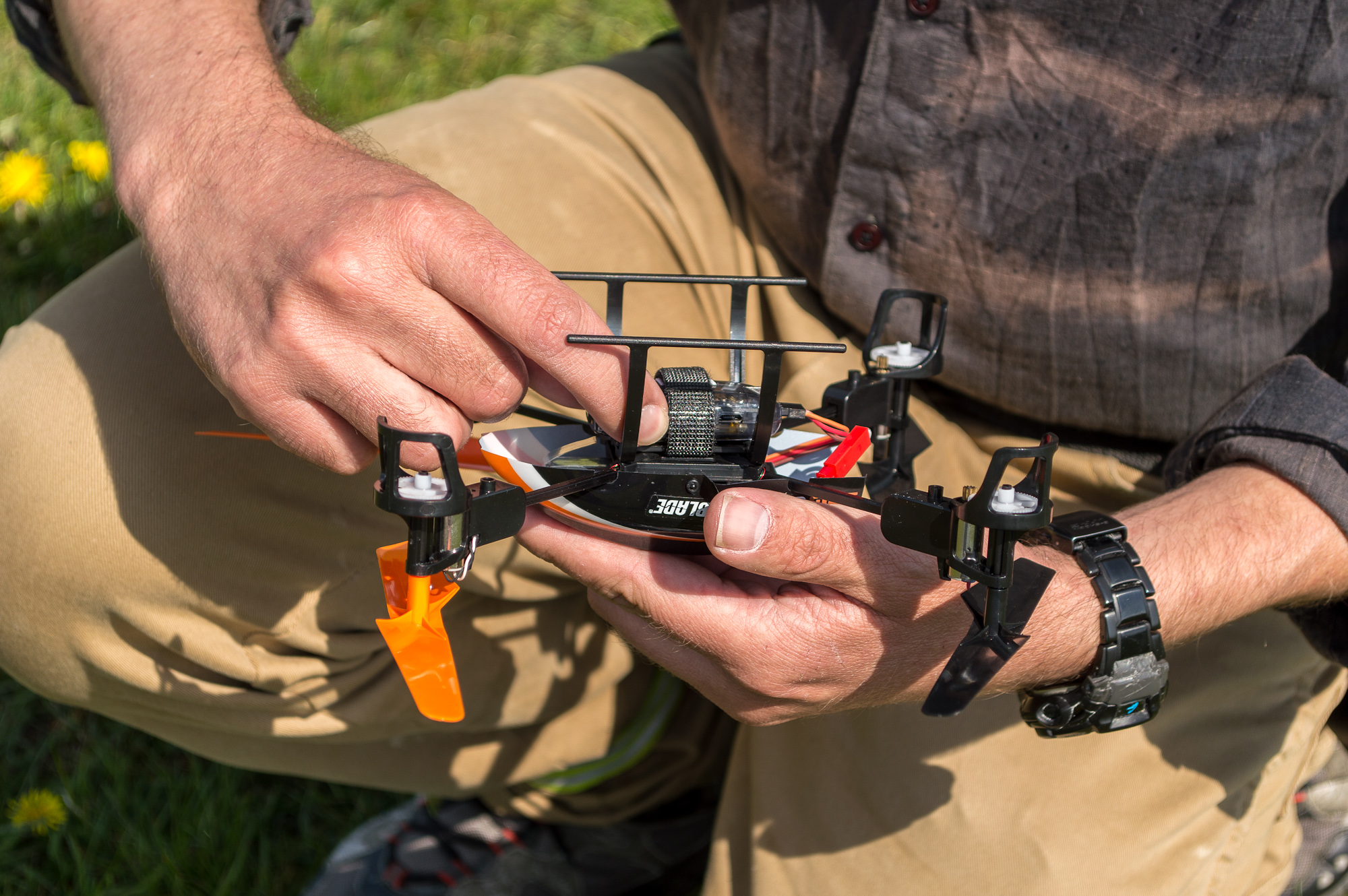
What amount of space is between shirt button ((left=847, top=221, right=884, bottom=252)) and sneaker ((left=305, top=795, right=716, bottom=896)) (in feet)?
4.18

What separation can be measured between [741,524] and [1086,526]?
21.4 inches

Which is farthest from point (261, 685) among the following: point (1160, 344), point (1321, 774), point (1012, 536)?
point (1321, 774)

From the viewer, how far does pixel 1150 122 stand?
1.48 metres

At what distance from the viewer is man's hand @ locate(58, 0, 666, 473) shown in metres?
1.10

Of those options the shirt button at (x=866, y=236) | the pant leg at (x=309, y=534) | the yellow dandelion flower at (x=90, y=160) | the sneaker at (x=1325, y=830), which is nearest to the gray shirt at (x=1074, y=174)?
the shirt button at (x=866, y=236)

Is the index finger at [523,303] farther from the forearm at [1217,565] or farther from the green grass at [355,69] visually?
the green grass at [355,69]

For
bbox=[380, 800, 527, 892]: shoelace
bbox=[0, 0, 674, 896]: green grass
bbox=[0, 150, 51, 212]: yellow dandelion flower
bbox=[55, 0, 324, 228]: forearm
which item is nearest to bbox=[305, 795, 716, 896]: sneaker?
bbox=[380, 800, 527, 892]: shoelace

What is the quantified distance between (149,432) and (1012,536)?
1.25 metres

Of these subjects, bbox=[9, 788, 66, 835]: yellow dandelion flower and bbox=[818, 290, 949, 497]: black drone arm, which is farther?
bbox=[9, 788, 66, 835]: yellow dandelion flower

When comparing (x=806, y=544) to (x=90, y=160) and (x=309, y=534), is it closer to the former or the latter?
(x=309, y=534)

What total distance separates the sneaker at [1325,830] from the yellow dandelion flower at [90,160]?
12.1 ft

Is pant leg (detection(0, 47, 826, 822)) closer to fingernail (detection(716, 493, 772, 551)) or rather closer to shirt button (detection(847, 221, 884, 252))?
shirt button (detection(847, 221, 884, 252))

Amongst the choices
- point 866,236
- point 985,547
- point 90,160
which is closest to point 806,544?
point 985,547

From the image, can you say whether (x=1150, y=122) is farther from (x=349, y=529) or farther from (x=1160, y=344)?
(x=349, y=529)
